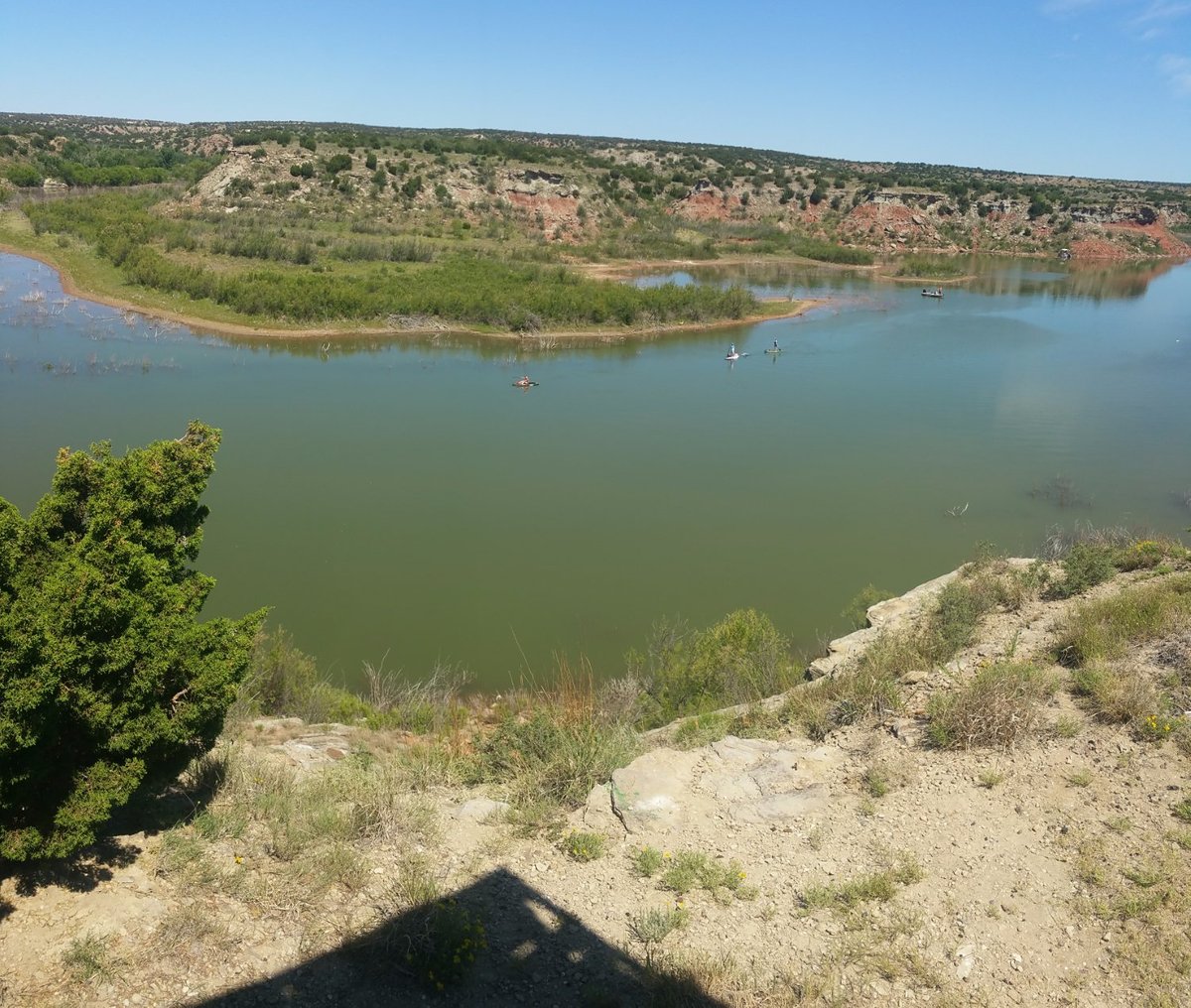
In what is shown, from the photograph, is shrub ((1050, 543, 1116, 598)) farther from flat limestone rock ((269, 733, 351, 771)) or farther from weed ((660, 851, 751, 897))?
flat limestone rock ((269, 733, 351, 771))

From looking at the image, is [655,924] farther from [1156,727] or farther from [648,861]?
[1156,727]

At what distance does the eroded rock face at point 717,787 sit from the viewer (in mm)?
5711

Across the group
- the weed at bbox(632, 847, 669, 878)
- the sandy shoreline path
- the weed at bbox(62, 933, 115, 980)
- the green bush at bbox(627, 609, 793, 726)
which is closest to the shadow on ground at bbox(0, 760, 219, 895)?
the weed at bbox(62, 933, 115, 980)

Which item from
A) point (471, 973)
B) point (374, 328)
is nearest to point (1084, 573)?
point (471, 973)

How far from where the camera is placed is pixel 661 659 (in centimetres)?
1025

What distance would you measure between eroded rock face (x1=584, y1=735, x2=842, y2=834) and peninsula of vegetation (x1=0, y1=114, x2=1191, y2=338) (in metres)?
26.5

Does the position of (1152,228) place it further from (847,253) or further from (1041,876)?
(1041,876)

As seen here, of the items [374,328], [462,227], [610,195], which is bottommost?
[374,328]

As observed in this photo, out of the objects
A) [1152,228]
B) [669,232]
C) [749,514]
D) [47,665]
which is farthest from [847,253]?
[47,665]

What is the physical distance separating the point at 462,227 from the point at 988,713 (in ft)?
156

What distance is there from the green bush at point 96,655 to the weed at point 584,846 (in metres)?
2.25

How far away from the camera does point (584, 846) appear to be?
209 inches

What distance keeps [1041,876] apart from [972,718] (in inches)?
59.3

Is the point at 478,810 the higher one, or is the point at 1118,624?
the point at 1118,624
